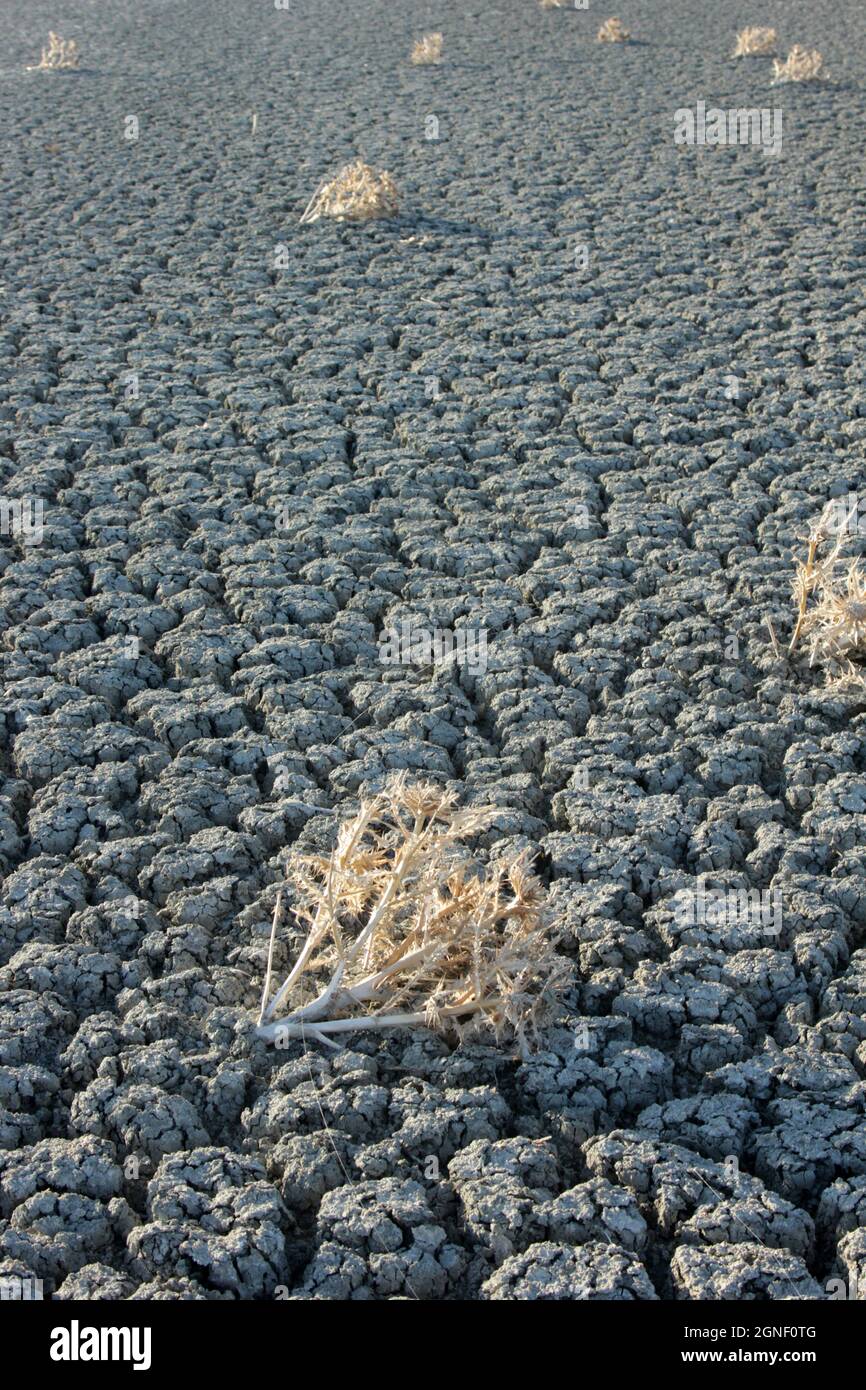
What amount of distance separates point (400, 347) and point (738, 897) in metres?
4.18

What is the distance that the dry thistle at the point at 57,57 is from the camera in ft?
44.5

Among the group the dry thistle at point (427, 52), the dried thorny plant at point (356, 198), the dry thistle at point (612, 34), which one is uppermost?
the dry thistle at point (612, 34)

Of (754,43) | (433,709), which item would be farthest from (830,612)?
(754,43)

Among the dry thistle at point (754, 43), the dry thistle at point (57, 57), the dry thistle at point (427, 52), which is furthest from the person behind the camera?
the dry thistle at point (754, 43)

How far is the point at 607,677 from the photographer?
446cm

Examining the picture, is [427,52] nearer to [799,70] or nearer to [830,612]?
[799,70]

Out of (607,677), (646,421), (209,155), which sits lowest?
(607,677)

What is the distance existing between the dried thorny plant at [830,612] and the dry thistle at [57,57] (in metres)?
11.5

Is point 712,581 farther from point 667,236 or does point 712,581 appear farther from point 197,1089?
point 667,236

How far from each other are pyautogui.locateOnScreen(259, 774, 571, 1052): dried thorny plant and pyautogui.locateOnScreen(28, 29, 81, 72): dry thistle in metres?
12.5

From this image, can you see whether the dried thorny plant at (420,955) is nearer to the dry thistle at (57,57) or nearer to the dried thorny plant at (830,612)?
the dried thorny plant at (830,612)

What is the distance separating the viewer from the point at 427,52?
44.9 ft

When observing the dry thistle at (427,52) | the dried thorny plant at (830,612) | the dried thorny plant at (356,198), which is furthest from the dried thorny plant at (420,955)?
the dry thistle at (427,52)
